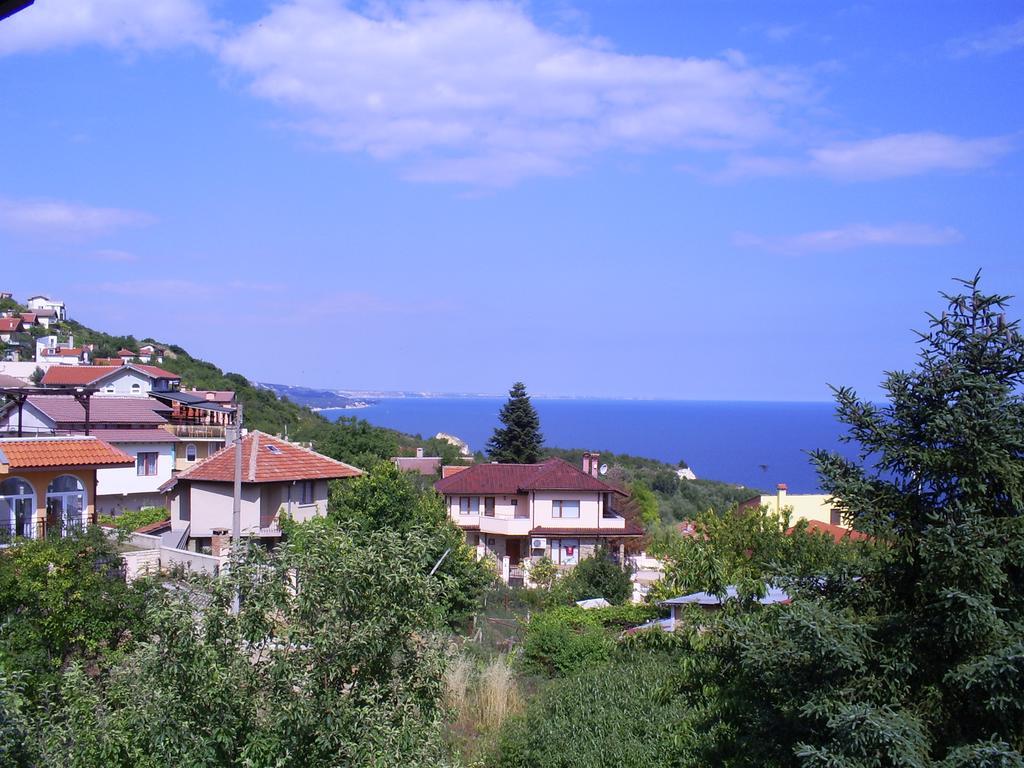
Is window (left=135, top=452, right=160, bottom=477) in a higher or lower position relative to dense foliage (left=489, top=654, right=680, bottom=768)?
higher

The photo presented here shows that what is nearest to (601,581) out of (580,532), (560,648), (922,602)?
(560,648)

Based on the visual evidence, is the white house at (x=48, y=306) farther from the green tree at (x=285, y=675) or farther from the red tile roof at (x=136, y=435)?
the green tree at (x=285, y=675)

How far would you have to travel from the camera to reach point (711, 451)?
189875 mm

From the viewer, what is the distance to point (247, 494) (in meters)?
28.8

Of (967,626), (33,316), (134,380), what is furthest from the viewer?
(33,316)

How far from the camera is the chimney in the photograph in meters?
26.7

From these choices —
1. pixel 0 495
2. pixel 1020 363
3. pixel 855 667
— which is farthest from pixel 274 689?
pixel 0 495

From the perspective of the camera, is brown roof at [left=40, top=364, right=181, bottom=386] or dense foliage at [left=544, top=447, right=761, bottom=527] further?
dense foliage at [left=544, top=447, right=761, bottom=527]

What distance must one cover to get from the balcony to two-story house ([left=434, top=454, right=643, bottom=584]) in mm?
12268

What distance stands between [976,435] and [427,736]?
208 inches

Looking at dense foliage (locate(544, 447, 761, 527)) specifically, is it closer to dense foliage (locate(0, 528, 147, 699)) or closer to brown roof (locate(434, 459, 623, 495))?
brown roof (locate(434, 459, 623, 495))

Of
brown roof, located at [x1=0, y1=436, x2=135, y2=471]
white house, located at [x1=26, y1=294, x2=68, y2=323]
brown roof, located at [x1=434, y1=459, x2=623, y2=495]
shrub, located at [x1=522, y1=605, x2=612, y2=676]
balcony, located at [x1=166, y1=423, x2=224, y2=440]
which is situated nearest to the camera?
brown roof, located at [x1=0, y1=436, x2=135, y2=471]

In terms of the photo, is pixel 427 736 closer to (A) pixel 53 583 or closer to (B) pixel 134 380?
(A) pixel 53 583

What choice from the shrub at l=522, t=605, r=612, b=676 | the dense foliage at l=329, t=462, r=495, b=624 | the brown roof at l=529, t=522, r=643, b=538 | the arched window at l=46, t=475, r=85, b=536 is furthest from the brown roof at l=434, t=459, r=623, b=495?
the arched window at l=46, t=475, r=85, b=536
